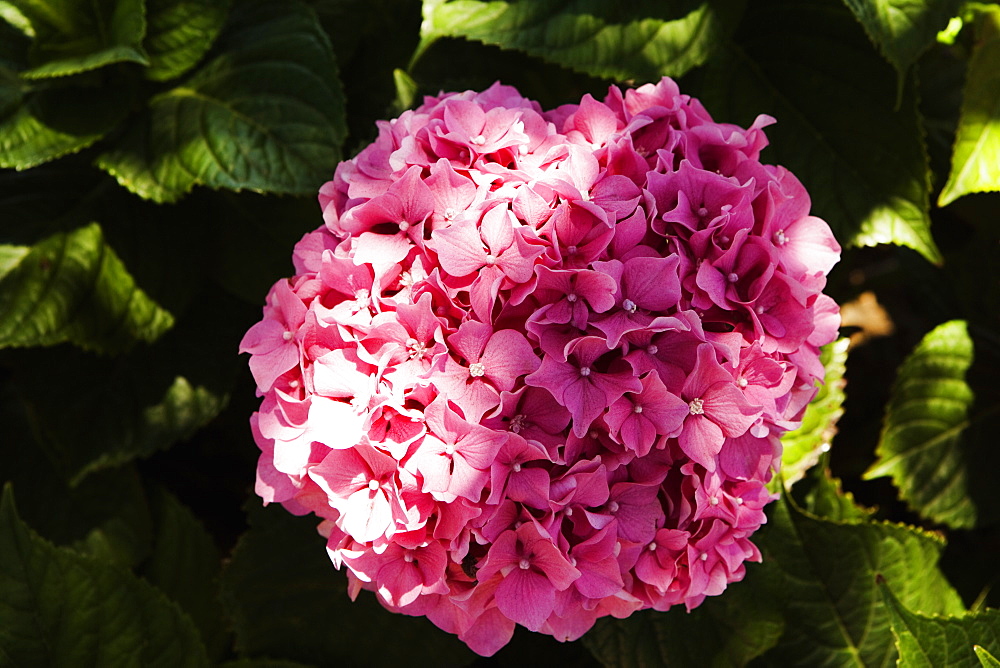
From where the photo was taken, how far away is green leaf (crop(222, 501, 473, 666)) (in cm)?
125

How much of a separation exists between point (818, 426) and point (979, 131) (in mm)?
474

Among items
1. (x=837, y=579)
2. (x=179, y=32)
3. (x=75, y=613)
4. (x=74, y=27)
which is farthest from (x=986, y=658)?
(x=74, y=27)

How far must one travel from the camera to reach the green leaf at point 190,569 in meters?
1.48

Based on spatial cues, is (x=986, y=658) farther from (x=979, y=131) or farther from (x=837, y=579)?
(x=979, y=131)

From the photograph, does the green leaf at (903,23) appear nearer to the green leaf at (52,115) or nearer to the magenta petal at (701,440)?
the magenta petal at (701,440)

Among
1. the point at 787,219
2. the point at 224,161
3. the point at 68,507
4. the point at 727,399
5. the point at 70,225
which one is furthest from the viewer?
the point at 68,507

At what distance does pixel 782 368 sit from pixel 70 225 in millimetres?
1053

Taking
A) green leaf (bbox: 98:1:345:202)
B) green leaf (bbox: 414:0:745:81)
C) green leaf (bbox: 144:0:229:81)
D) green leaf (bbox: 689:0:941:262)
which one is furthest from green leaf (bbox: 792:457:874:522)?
green leaf (bbox: 144:0:229:81)

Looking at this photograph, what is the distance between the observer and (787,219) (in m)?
0.94

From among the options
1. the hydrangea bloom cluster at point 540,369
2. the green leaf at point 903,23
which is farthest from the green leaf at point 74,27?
the green leaf at point 903,23

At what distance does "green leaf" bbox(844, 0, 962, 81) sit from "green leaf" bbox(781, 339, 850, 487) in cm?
38

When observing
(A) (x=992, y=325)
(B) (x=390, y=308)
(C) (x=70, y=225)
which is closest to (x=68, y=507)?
(C) (x=70, y=225)

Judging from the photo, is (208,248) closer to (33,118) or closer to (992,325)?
(33,118)

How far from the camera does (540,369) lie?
798 millimetres
